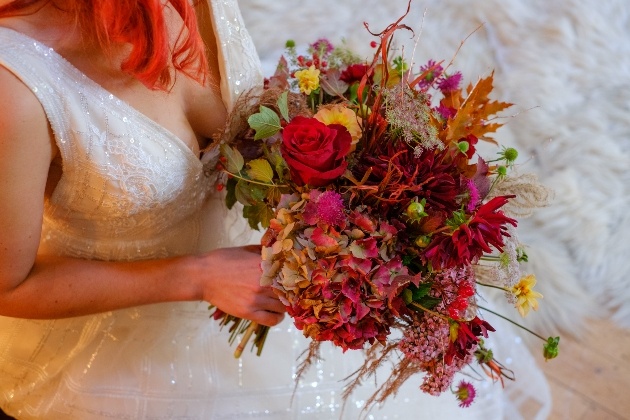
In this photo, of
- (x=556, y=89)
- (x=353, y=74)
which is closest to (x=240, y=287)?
(x=353, y=74)

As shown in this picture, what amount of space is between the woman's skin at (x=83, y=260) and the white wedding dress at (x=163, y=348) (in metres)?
0.05

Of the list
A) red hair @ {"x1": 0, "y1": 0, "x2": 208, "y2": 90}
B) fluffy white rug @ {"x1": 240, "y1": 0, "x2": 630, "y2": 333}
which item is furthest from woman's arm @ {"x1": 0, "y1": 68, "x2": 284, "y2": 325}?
fluffy white rug @ {"x1": 240, "y1": 0, "x2": 630, "y2": 333}

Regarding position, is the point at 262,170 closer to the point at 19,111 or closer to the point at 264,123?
the point at 264,123

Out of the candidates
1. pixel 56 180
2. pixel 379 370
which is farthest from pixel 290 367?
pixel 56 180

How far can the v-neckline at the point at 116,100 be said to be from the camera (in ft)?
2.13

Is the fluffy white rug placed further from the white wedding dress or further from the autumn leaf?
Answer: the autumn leaf

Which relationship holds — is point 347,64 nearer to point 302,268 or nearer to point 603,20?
point 302,268

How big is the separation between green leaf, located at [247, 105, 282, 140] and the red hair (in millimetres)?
132

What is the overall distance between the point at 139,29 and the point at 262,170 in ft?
0.67

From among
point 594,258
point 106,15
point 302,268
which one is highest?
point 106,15

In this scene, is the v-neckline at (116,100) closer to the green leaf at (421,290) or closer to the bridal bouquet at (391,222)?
the bridal bouquet at (391,222)

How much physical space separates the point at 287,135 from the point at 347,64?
0.28 metres

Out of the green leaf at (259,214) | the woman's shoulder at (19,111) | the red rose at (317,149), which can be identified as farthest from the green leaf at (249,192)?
the woman's shoulder at (19,111)

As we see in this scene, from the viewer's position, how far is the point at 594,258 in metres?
1.55
